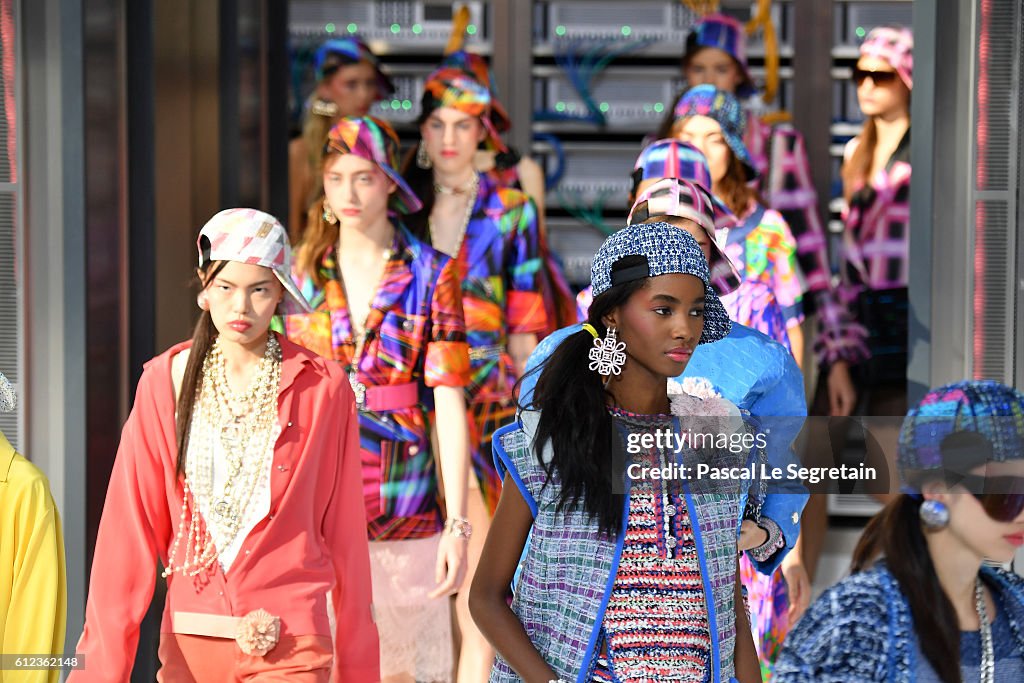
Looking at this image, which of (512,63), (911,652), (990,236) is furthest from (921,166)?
(512,63)

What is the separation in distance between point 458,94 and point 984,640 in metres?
3.35

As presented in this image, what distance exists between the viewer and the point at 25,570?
3.25 meters

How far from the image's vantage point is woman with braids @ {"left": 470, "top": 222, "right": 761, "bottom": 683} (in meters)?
2.69

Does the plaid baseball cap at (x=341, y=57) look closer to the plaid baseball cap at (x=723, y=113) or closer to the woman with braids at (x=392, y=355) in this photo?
the plaid baseball cap at (x=723, y=113)

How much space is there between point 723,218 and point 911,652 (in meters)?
2.32

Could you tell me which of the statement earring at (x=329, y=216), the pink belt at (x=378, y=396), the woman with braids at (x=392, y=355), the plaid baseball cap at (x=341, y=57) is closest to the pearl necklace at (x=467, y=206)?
the woman with braids at (x=392, y=355)

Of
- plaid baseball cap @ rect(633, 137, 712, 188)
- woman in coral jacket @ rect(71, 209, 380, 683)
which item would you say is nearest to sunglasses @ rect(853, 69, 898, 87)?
plaid baseball cap @ rect(633, 137, 712, 188)

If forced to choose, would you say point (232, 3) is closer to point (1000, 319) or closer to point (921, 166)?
point (921, 166)

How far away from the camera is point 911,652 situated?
2.36m

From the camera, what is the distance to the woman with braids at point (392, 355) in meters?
4.38

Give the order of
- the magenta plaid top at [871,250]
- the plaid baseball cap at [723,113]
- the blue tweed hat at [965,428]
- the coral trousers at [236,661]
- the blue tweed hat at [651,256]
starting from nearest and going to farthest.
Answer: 1. the blue tweed hat at [965,428]
2. the blue tweed hat at [651,256]
3. the coral trousers at [236,661]
4. the plaid baseball cap at [723,113]
5. the magenta plaid top at [871,250]

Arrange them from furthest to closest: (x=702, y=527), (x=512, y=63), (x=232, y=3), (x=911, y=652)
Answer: (x=512, y=63) < (x=232, y=3) < (x=702, y=527) < (x=911, y=652)

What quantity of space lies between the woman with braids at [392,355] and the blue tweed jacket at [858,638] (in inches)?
74.9

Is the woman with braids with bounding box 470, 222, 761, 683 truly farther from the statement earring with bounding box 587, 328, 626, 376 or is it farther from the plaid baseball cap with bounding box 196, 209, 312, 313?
the plaid baseball cap with bounding box 196, 209, 312, 313
